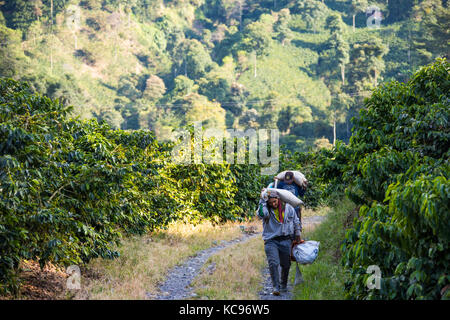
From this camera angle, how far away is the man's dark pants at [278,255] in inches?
270

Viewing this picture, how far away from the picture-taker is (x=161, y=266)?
8.91 metres

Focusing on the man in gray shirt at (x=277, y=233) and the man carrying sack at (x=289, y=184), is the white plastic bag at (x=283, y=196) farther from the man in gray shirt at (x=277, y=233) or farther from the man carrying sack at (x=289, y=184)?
the man carrying sack at (x=289, y=184)

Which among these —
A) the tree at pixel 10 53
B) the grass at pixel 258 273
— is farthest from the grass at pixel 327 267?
the tree at pixel 10 53

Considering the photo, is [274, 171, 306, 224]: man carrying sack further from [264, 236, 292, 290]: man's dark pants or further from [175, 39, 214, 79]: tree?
[175, 39, 214, 79]: tree

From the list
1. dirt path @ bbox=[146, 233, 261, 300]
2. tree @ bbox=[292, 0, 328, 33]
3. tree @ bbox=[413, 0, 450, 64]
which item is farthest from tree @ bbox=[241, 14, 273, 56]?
dirt path @ bbox=[146, 233, 261, 300]

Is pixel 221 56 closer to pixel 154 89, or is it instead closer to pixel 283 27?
pixel 283 27

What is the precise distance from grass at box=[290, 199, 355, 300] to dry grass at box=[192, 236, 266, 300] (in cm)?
66

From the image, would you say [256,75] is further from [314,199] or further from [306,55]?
[314,199]

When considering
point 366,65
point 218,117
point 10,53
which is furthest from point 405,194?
point 366,65

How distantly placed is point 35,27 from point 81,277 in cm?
7984

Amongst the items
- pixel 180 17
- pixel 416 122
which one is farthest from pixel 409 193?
pixel 180 17
